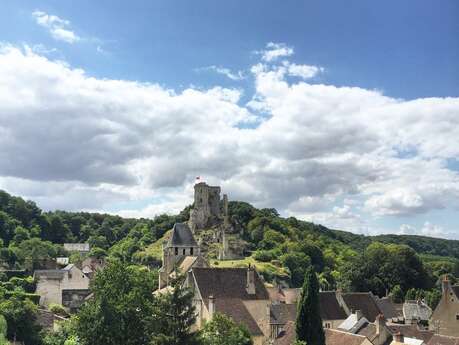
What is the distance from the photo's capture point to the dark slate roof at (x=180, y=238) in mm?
80375

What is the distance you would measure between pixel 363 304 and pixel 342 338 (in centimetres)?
2035

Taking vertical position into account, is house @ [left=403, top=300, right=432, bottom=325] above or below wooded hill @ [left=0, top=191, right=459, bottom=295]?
below

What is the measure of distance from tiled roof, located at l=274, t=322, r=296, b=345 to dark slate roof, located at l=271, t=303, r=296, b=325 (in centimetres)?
266

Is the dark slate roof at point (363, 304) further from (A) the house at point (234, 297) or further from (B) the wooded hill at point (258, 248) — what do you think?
(B) the wooded hill at point (258, 248)

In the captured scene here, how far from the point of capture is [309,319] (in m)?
40.9

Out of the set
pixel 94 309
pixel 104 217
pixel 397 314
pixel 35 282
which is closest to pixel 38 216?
pixel 104 217

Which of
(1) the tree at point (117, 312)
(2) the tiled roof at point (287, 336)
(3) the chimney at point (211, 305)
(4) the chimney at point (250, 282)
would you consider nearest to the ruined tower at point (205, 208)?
(4) the chimney at point (250, 282)

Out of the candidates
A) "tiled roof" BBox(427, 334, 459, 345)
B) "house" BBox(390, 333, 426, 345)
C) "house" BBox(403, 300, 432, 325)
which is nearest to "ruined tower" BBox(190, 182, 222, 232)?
"house" BBox(403, 300, 432, 325)

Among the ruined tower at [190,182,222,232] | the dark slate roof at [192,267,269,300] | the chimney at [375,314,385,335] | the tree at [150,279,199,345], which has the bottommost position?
the chimney at [375,314,385,335]

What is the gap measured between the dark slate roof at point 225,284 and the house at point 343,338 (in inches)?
413

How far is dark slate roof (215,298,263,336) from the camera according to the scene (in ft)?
156

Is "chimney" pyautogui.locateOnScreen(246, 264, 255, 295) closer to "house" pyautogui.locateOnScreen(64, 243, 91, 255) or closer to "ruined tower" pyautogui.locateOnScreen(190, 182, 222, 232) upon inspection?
"ruined tower" pyautogui.locateOnScreen(190, 182, 222, 232)

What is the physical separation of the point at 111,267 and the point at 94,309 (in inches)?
172

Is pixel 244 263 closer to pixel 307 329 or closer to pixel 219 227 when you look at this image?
pixel 219 227
